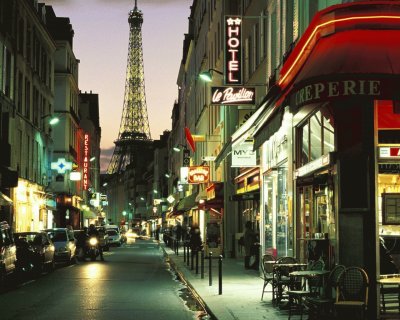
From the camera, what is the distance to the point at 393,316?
41.7 ft

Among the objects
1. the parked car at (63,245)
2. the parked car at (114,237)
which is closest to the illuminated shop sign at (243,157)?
the parked car at (63,245)

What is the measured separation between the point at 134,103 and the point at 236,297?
16729 centimetres

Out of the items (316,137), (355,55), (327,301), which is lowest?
(327,301)

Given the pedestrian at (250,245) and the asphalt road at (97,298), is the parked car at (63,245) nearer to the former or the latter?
the asphalt road at (97,298)

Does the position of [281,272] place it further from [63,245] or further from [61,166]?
[61,166]

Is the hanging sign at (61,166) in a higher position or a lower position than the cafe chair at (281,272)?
higher

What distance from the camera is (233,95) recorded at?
Result: 950 inches

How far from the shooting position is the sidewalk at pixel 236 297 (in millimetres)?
14727

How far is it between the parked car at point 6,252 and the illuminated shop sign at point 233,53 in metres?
7.88

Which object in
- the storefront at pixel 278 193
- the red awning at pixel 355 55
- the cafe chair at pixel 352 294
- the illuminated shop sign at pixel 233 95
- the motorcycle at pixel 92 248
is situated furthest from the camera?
the motorcycle at pixel 92 248

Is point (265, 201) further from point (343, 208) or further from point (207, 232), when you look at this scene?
point (207, 232)

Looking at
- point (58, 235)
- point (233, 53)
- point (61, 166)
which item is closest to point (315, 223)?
point (233, 53)

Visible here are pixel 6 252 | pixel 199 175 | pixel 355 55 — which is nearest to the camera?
pixel 355 55

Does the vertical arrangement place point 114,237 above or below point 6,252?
below
